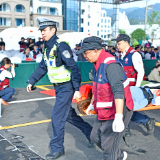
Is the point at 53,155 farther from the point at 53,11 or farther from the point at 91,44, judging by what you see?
the point at 53,11

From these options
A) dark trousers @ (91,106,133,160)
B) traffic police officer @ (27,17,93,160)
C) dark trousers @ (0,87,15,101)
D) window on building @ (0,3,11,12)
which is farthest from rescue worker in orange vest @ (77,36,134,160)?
window on building @ (0,3,11,12)

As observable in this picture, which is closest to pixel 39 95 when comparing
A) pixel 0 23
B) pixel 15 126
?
pixel 15 126

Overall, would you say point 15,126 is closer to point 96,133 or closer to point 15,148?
point 15,148

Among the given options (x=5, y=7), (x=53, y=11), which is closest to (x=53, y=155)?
(x=5, y=7)

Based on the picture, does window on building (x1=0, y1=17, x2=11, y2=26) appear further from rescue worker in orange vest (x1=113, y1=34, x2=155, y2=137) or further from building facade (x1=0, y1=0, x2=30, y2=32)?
rescue worker in orange vest (x1=113, y1=34, x2=155, y2=137)

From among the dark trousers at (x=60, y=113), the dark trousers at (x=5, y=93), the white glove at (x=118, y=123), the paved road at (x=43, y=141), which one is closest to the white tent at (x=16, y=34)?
the dark trousers at (x=5, y=93)

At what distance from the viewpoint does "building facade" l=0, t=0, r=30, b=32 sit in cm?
5312

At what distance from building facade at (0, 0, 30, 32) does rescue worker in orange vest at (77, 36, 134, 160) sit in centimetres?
5275

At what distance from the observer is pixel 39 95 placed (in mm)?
9539

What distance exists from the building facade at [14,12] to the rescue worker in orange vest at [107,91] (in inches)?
2077

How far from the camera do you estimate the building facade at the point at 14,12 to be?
53.1 meters

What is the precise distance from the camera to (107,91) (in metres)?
3.03

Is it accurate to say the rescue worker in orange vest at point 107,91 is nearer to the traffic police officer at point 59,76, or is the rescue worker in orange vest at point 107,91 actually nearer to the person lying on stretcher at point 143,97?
the traffic police officer at point 59,76

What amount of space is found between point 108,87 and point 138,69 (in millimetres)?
2126
